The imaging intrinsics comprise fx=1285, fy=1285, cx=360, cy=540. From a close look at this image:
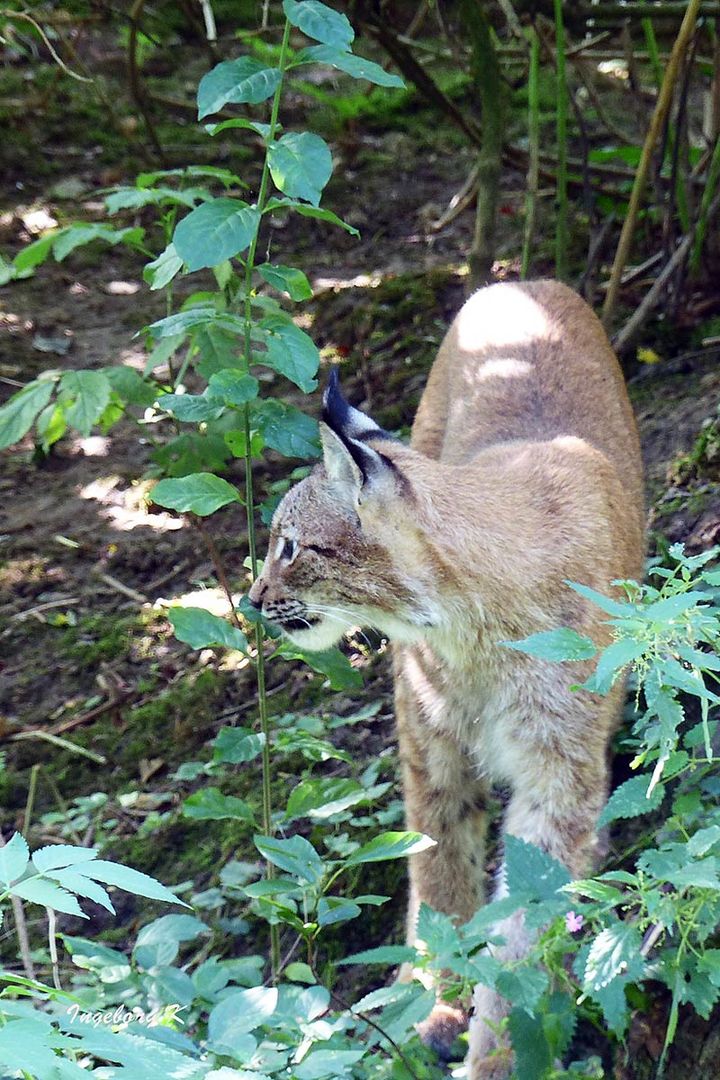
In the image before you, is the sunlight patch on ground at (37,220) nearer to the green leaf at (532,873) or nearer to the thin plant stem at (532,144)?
the thin plant stem at (532,144)

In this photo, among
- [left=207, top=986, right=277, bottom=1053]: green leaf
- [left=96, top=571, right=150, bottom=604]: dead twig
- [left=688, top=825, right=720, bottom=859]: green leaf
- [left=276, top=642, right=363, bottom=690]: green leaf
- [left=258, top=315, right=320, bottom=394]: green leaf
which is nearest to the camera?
[left=688, top=825, right=720, bottom=859]: green leaf

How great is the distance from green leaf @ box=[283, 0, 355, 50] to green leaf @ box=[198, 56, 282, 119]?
128 millimetres

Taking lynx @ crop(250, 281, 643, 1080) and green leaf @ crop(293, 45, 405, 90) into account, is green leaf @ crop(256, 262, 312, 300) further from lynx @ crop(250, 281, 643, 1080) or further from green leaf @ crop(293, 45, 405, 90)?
green leaf @ crop(293, 45, 405, 90)

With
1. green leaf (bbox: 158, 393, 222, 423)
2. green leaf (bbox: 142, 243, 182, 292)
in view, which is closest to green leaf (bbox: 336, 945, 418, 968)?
green leaf (bbox: 158, 393, 222, 423)

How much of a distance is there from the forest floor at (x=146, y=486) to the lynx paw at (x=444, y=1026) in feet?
1.34

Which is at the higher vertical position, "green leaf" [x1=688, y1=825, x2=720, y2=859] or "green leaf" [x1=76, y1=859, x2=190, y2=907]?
"green leaf" [x1=76, y1=859, x2=190, y2=907]

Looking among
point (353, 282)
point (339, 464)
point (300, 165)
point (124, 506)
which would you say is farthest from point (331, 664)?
point (353, 282)

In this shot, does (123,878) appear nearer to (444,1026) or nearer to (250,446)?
(250,446)

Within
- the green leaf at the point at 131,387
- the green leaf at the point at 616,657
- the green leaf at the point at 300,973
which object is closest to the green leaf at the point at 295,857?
the green leaf at the point at 300,973

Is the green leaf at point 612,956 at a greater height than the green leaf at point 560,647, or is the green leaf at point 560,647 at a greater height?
the green leaf at point 560,647

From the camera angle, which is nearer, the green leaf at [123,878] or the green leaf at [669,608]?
the green leaf at [123,878]

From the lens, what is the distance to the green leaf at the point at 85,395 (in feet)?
14.4

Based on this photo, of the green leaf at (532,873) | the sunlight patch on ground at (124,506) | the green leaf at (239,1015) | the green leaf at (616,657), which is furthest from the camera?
the sunlight patch on ground at (124,506)

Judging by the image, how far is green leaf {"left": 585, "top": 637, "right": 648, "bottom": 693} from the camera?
2.14m
